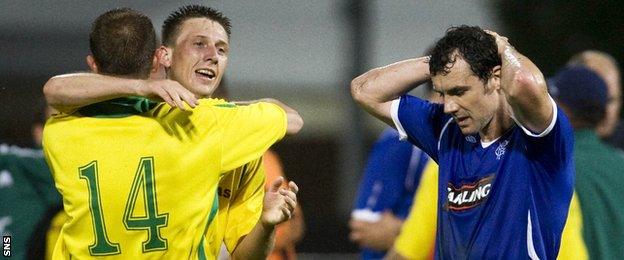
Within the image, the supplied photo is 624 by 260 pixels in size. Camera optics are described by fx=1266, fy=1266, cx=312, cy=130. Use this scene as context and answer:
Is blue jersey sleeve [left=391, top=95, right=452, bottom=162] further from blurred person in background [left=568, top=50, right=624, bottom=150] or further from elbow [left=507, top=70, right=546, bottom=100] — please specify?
blurred person in background [left=568, top=50, right=624, bottom=150]

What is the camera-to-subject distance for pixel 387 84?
186 inches

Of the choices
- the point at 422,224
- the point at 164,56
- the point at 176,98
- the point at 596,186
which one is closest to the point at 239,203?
the point at 164,56

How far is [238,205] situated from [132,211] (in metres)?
0.52

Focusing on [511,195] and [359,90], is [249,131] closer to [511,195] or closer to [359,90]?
[359,90]

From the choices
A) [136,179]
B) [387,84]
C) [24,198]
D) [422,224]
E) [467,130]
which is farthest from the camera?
[24,198]

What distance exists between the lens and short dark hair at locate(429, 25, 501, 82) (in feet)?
14.1

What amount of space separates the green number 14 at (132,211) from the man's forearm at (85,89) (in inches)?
8.4

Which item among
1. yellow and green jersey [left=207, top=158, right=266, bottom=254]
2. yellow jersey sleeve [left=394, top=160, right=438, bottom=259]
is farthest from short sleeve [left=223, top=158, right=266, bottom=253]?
yellow jersey sleeve [left=394, top=160, right=438, bottom=259]

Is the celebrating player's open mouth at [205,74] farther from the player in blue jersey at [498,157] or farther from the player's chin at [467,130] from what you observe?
the player's chin at [467,130]

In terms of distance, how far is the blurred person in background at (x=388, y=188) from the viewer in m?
6.01

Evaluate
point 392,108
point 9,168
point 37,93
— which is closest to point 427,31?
point 37,93

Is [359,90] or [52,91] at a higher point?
[52,91]

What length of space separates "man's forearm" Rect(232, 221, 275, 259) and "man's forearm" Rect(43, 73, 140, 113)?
0.73m

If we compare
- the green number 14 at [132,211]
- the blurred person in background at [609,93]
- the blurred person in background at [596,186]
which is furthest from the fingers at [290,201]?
the blurred person in background at [609,93]
